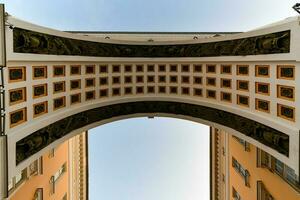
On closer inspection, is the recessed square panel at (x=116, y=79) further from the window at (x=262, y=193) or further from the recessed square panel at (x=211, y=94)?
the window at (x=262, y=193)

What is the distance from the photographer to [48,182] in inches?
779

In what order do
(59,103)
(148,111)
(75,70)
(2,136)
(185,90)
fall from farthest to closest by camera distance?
(148,111), (185,90), (75,70), (59,103), (2,136)

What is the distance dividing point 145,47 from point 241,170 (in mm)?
13612

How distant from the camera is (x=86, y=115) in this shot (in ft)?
64.5

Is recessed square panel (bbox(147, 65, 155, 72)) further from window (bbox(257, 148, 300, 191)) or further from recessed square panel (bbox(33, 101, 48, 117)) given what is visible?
window (bbox(257, 148, 300, 191))

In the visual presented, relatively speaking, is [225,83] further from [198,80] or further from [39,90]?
[39,90]

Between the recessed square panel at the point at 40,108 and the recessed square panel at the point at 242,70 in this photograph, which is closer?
the recessed square panel at the point at 40,108

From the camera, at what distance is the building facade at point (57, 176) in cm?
1636

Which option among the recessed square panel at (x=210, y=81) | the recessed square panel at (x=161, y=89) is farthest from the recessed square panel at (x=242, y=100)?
the recessed square panel at (x=161, y=89)

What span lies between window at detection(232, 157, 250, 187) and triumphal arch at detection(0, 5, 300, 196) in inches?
177

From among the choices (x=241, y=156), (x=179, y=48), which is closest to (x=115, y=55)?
(x=179, y=48)

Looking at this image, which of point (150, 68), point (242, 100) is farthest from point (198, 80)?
point (242, 100)

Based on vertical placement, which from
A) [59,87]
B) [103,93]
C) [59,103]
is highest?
[59,87]

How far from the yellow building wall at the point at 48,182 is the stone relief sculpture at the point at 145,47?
8371 millimetres
